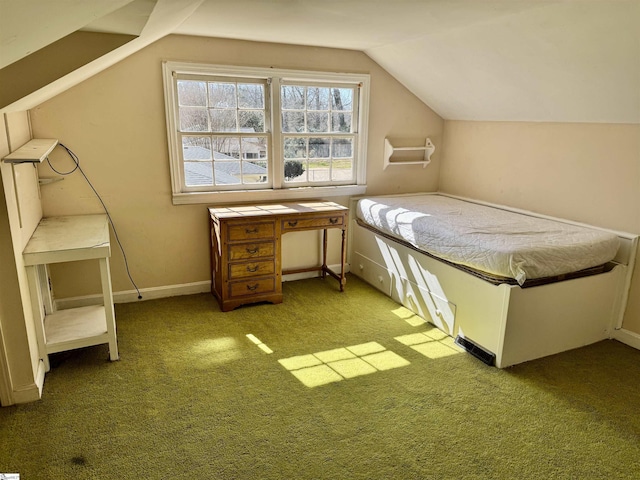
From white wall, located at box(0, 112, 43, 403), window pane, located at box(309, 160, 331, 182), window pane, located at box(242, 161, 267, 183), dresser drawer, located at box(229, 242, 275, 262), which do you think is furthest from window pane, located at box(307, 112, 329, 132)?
white wall, located at box(0, 112, 43, 403)

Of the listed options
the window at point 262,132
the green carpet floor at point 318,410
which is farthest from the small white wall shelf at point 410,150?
the green carpet floor at point 318,410

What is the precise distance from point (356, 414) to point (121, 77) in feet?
9.75

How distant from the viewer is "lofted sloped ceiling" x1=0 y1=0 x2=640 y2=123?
2.51 m

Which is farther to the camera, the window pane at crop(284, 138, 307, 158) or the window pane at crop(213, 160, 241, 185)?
the window pane at crop(284, 138, 307, 158)

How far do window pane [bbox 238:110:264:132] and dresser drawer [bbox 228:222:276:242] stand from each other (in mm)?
943

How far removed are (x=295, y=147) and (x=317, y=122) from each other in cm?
33

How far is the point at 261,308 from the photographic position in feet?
12.2

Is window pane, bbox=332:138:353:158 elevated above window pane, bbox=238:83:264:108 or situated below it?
below

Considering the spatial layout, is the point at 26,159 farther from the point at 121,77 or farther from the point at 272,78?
the point at 272,78

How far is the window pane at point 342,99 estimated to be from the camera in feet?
13.9


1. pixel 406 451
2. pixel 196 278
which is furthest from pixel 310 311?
pixel 406 451

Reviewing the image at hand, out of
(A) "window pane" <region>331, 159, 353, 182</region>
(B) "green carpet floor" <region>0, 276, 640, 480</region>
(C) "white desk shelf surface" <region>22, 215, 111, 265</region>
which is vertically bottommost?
(B) "green carpet floor" <region>0, 276, 640, 480</region>

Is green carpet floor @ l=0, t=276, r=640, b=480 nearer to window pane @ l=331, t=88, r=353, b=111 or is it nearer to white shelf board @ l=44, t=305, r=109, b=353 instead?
white shelf board @ l=44, t=305, r=109, b=353

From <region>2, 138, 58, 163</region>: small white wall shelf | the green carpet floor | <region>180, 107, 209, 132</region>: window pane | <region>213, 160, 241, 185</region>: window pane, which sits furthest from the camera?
<region>213, 160, 241, 185</region>: window pane
